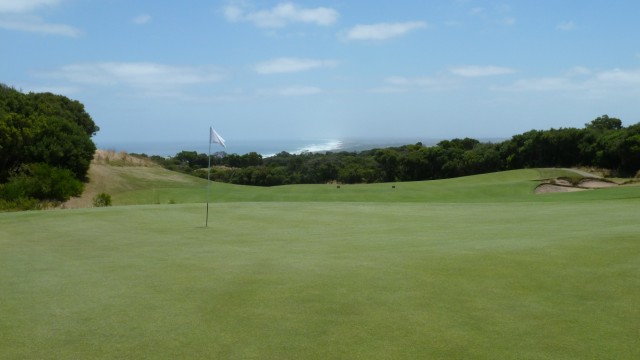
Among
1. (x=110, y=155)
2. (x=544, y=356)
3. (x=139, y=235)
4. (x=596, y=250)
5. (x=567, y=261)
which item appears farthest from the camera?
(x=110, y=155)

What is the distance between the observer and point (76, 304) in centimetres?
775

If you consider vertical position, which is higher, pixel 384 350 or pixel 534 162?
pixel 534 162

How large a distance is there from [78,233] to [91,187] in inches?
1048

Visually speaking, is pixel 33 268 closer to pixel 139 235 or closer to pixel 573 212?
pixel 139 235

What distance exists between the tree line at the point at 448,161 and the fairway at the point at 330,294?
46166mm

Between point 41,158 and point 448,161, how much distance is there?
4722 cm

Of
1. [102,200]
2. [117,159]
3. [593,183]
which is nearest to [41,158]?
[102,200]

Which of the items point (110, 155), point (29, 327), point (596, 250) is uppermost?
point (110, 155)

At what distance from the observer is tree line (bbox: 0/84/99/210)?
35.5 meters

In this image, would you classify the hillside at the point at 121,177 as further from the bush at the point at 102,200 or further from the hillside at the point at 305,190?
the bush at the point at 102,200

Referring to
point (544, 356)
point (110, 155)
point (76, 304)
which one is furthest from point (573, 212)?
point (110, 155)

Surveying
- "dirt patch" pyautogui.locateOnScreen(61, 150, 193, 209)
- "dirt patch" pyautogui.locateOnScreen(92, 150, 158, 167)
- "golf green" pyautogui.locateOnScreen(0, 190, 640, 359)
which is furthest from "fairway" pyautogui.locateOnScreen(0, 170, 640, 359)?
"dirt patch" pyautogui.locateOnScreen(92, 150, 158, 167)

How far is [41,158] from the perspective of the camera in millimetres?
38656

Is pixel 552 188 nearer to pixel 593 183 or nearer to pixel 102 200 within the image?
pixel 593 183
